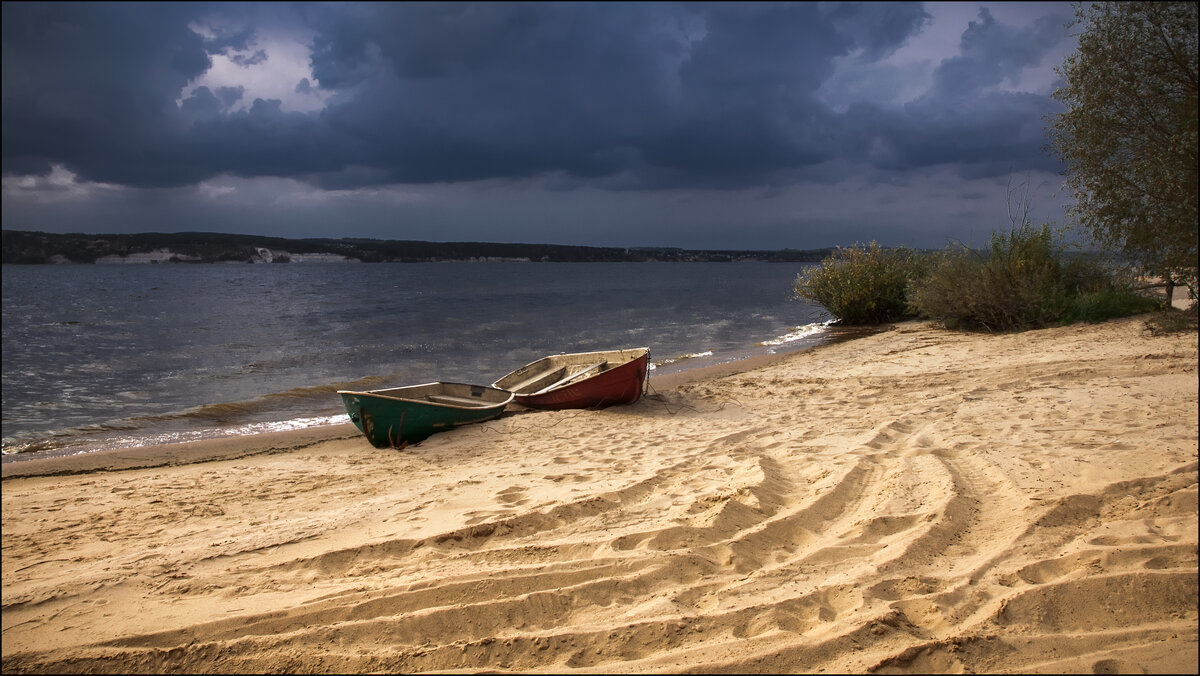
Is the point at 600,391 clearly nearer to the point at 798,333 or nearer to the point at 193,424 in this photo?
the point at 193,424

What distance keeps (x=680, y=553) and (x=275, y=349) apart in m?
23.3

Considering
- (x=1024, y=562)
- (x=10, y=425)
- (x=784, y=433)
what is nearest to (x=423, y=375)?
(x=10, y=425)

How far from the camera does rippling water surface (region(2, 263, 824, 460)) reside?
13.3 metres

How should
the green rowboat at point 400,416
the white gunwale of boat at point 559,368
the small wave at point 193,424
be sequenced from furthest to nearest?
the white gunwale of boat at point 559,368 < the small wave at point 193,424 < the green rowboat at point 400,416

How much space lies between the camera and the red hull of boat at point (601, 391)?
10.8 metres

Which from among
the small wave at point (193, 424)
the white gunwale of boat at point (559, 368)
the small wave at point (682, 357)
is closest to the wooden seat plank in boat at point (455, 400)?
the white gunwale of boat at point (559, 368)

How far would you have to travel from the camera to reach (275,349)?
24141 millimetres

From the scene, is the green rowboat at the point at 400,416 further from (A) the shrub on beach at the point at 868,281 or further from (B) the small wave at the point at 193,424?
(A) the shrub on beach at the point at 868,281

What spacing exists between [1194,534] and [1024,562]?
771mm

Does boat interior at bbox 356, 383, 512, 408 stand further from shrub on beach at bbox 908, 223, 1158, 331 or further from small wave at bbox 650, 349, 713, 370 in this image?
shrub on beach at bbox 908, 223, 1158, 331

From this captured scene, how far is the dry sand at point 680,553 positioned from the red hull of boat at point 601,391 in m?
2.72

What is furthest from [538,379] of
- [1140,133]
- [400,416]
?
[1140,133]

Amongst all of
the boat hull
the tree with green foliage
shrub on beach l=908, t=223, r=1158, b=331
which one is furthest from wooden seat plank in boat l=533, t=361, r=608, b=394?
shrub on beach l=908, t=223, r=1158, b=331

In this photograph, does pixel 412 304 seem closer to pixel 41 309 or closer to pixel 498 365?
pixel 41 309
